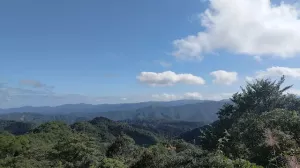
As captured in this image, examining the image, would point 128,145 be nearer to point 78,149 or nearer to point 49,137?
point 78,149

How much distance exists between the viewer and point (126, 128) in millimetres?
143750

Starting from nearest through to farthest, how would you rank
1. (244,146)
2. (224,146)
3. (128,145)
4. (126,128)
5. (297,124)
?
1. (297,124)
2. (244,146)
3. (224,146)
4. (128,145)
5. (126,128)

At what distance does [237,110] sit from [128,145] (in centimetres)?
1222

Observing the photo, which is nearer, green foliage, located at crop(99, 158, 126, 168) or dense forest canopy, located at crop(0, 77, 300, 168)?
dense forest canopy, located at crop(0, 77, 300, 168)

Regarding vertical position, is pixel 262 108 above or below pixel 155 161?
above

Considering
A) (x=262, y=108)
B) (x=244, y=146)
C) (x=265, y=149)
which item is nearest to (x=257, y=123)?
(x=244, y=146)

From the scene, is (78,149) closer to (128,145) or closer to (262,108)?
(128,145)

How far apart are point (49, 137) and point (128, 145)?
43.7 meters

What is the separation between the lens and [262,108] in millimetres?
36062

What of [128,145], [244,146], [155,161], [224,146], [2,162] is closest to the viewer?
[155,161]

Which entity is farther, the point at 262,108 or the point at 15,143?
the point at 15,143

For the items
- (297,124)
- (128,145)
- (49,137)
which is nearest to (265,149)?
(297,124)

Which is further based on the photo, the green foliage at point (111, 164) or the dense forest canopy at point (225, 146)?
the green foliage at point (111, 164)

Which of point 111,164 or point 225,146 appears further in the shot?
point 225,146
